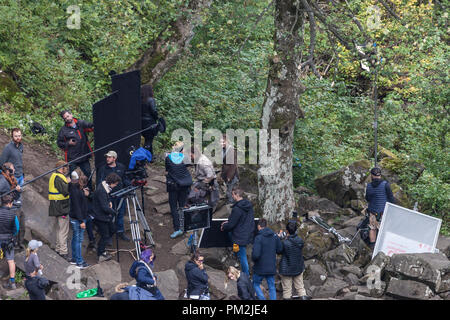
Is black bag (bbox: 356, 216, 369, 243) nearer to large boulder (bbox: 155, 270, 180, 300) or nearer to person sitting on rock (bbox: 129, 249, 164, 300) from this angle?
large boulder (bbox: 155, 270, 180, 300)

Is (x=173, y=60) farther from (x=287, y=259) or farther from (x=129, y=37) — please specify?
(x=287, y=259)

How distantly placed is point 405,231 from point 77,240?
625 cm

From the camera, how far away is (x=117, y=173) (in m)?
10.8

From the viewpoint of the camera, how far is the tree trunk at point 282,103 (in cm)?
1181

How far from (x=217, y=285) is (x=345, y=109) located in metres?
9.58

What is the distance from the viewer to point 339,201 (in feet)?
47.0

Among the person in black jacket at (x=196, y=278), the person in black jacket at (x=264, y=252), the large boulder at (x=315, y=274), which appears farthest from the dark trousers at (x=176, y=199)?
the person in black jacket at (x=196, y=278)

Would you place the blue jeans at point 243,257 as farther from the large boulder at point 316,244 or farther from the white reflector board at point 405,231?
the white reflector board at point 405,231

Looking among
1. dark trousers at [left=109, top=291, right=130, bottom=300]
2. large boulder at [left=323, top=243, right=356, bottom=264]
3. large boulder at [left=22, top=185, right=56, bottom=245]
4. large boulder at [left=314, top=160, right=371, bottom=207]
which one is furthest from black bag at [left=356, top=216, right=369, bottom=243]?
large boulder at [left=22, top=185, right=56, bottom=245]

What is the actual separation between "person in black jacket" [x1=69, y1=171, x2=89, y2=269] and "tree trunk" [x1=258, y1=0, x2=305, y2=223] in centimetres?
423

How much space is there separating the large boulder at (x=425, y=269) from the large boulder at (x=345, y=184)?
12.7 feet

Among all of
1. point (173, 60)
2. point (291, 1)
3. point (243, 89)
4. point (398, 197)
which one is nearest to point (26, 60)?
point (173, 60)

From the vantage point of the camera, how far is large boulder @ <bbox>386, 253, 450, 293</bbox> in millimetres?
9688

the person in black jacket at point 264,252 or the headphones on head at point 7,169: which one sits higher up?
the headphones on head at point 7,169
